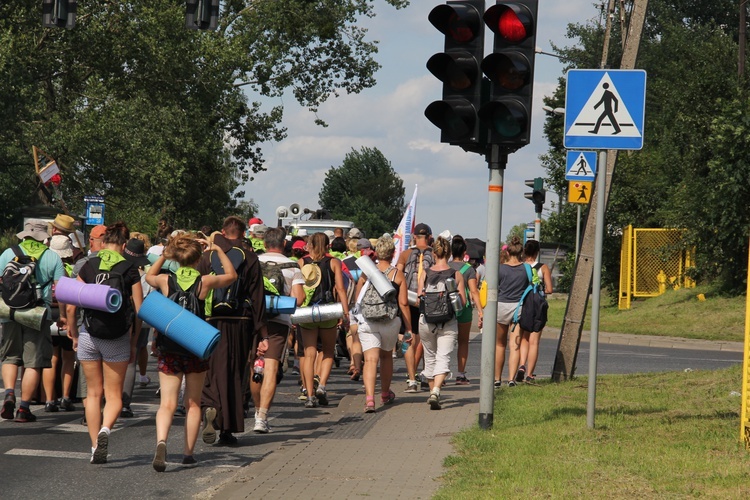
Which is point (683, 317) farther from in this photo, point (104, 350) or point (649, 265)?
point (104, 350)

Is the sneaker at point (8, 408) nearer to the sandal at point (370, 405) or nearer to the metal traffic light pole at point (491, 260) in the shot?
the sandal at point (370, 405)

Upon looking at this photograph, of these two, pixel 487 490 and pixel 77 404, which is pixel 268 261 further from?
pixel 487 490

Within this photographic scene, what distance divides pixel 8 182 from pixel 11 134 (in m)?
30.8

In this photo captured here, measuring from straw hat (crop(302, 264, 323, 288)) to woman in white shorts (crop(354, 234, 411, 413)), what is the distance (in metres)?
0.46

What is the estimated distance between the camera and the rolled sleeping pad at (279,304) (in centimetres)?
1106

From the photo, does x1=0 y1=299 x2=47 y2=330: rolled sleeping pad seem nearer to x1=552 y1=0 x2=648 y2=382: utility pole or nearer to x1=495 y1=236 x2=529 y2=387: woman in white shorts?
x1=495 y1=236 x2=529 y2=387: woman in white shorts

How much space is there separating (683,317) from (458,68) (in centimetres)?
1908

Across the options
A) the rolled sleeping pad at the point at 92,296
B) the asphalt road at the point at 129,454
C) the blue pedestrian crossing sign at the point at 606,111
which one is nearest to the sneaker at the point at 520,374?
the asphalt road at the point at 129,454

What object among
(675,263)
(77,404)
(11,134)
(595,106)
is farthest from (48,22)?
(675,263)

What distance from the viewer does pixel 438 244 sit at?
13266 mm

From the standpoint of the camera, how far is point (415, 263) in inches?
574

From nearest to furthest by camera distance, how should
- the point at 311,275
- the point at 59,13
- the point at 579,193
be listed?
the point at 311,275 < the point at 59,13 < the point at 579,193

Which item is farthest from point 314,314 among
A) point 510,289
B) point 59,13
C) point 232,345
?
point 59,13

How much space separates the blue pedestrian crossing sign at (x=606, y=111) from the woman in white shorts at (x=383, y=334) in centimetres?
353
